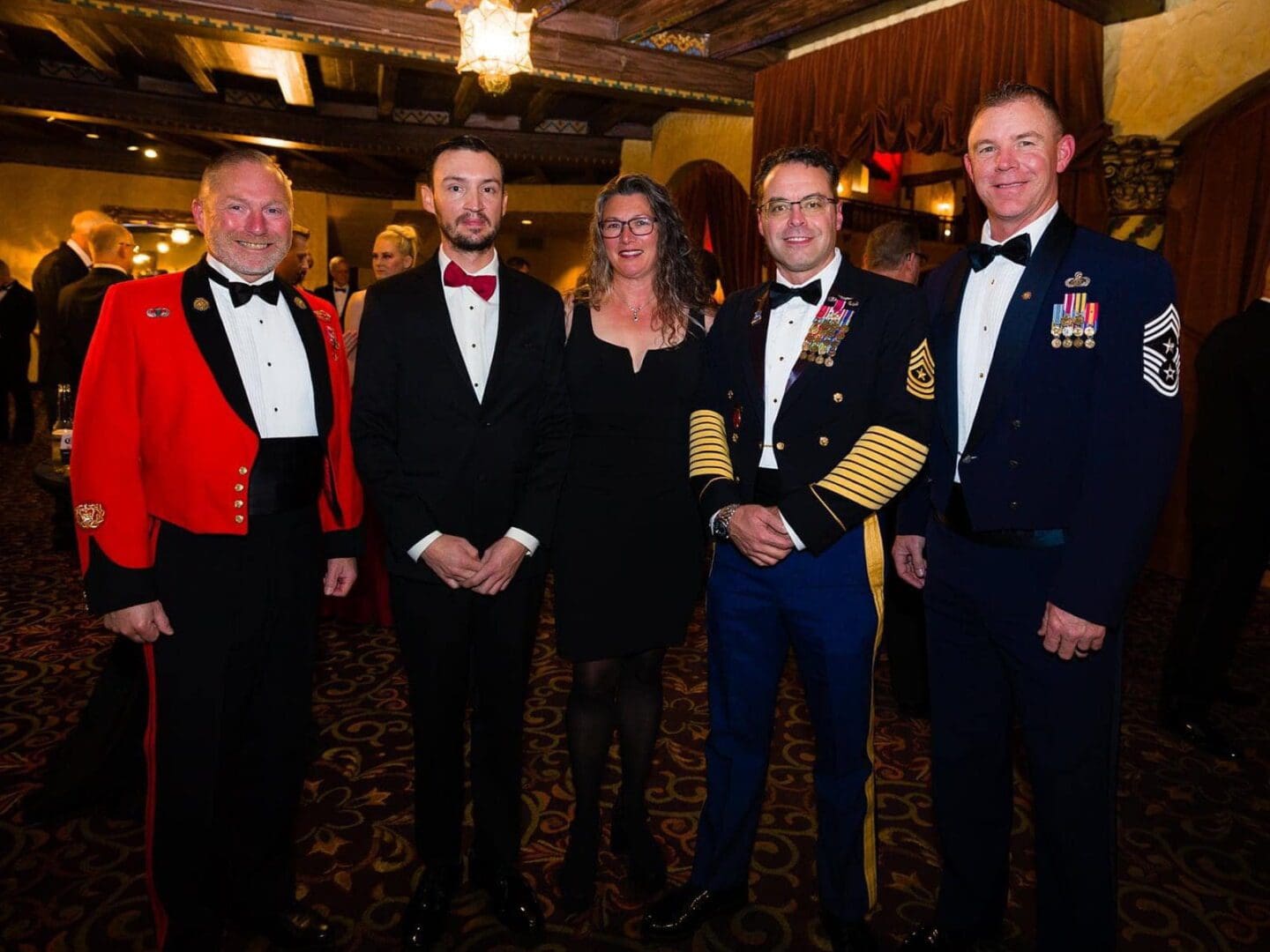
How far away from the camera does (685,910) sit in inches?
80.0

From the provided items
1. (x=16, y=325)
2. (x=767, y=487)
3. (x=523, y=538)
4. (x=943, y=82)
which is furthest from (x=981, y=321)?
(x=16, y=325)

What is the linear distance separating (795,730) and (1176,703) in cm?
154

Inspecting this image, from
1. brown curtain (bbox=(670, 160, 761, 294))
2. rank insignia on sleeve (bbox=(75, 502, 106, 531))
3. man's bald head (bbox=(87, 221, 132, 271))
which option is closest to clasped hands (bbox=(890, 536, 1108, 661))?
rank insignia on sleeve (bbox=(75, 502, 106, 531))

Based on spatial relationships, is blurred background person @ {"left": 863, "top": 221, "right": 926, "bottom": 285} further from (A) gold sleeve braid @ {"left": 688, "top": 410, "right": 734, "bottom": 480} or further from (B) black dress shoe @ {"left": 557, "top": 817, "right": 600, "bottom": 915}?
(B) black dress shoe @ {"left": 557, "top": 817, "right": 600, "bottom": 915}

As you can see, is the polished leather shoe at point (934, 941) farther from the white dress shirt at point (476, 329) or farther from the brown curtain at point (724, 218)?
the brown curtain at point (724, 218)

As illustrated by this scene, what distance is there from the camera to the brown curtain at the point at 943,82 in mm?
4348

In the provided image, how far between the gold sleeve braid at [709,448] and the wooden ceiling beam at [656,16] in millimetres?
4270

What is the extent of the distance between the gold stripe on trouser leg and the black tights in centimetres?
55

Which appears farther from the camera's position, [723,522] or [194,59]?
[194,59]

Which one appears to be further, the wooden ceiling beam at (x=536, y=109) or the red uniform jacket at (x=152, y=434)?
the wooden ceiling beam at (x=536, y=109)

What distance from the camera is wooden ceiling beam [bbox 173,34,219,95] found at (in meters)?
6.48

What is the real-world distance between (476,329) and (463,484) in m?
0.38

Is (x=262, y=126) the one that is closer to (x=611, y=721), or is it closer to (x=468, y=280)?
(x=468, y=280)

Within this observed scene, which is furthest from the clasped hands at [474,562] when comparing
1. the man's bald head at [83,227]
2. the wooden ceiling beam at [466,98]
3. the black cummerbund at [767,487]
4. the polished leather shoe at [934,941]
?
the wooden ceiling beam at [466,98]
